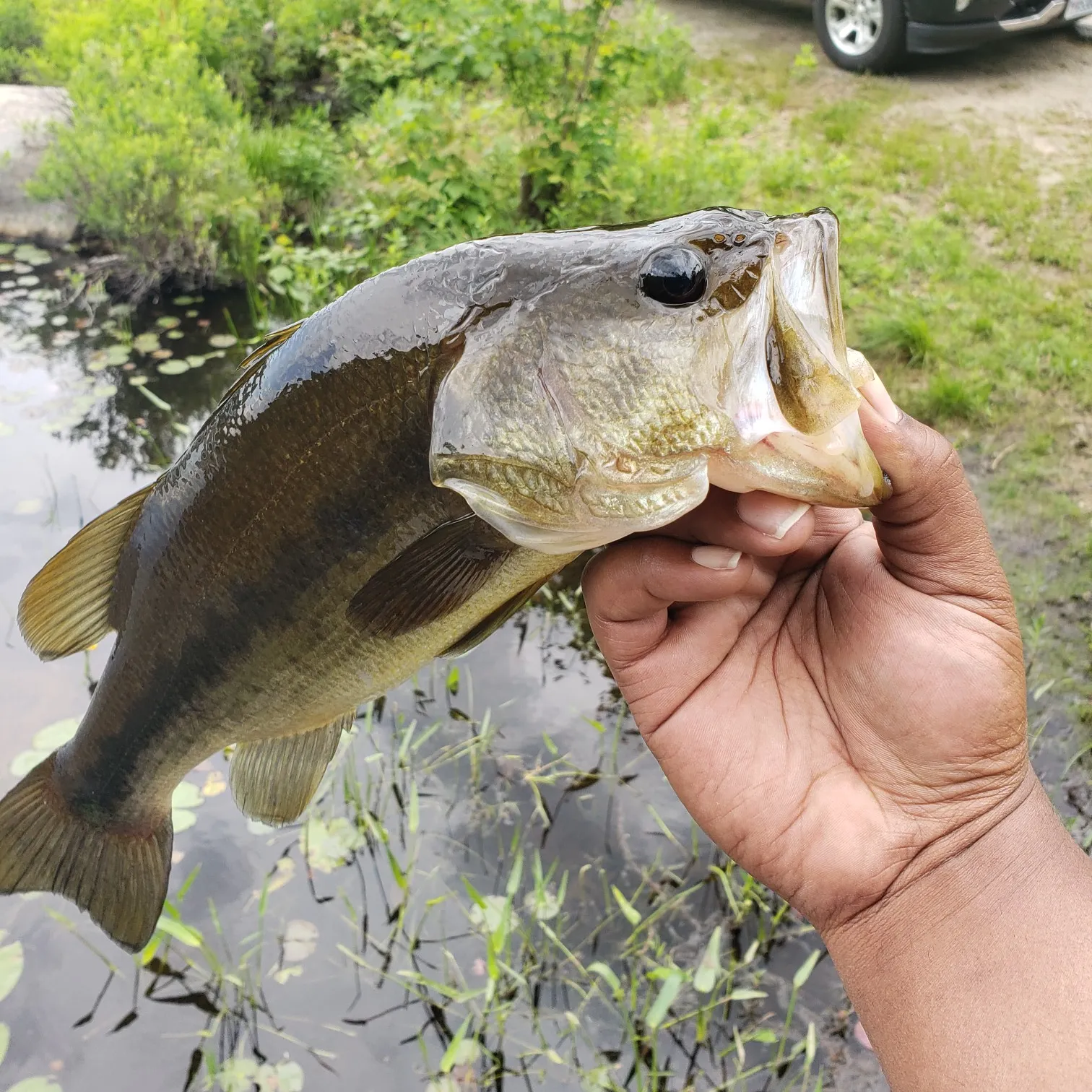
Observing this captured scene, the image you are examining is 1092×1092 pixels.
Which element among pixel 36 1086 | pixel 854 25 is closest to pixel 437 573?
pixel 36 1086

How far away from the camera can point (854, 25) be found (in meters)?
8.16

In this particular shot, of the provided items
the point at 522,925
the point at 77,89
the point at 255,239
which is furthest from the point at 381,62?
the point at 522,925

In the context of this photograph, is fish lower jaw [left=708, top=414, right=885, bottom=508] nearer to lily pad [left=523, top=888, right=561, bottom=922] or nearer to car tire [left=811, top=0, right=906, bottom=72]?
lily pad [left=523, top=888, right=561, bottom=922]

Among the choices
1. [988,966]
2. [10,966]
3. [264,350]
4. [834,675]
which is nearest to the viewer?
[988,966]

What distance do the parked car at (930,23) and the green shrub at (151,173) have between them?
17.5 feet

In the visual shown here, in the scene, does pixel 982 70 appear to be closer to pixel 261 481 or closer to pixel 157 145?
pixel 157 145

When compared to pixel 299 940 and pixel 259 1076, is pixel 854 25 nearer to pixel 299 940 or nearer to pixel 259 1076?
pixel 299 940

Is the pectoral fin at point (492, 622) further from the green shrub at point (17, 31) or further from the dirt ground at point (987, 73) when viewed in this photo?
the green shrub at point (17, 31)

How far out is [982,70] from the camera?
801cm

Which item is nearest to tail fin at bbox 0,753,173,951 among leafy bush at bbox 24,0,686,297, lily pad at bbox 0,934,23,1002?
lily pad at bbox 0,934,23,1002

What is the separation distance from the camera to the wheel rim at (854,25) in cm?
791

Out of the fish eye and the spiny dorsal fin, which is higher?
the fish eye

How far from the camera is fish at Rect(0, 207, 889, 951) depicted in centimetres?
131

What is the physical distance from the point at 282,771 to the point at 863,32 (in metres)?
8.46
